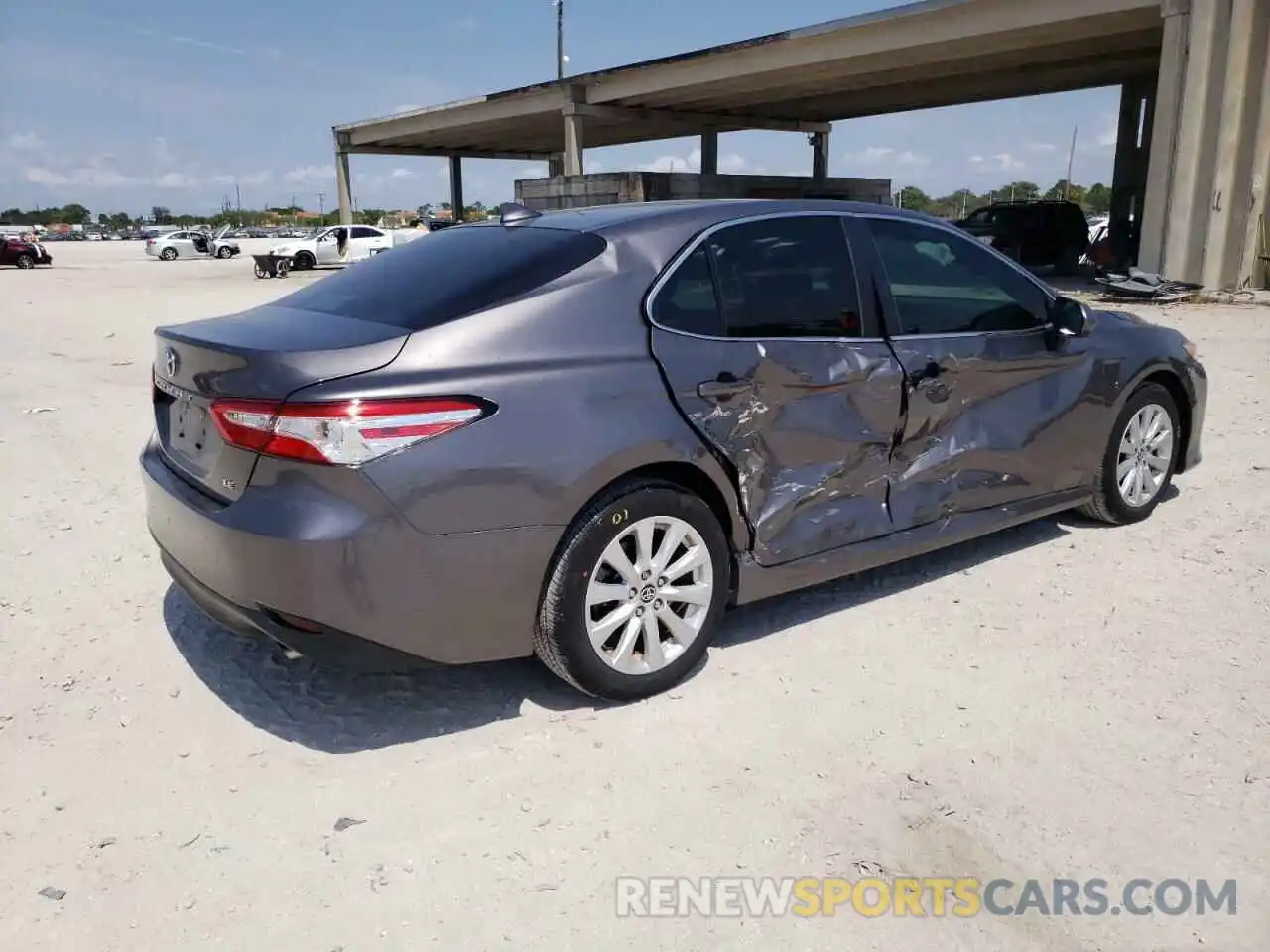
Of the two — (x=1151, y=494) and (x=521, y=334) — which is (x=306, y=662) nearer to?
(x=521, y=334)

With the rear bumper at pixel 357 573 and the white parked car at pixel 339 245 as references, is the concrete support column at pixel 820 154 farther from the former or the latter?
the rear bumper at pixel 357 573

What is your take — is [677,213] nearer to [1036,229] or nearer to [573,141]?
[1036,229]

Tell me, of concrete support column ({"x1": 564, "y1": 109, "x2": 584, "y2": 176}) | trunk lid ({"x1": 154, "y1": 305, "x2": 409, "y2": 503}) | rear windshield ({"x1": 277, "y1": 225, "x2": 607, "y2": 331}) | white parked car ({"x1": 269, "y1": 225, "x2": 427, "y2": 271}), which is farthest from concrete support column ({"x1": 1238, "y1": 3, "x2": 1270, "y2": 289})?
white parked car ({"x1": 269, "y1": 225, "x2": 427, "y2": 271})

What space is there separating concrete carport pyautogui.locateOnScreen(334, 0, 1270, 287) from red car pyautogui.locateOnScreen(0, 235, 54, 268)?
13366 millimetres

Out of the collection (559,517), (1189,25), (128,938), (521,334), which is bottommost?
(128,938)

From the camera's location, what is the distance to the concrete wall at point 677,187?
21.8m

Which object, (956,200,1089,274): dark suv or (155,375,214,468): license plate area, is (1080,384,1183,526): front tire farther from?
(956,200,1089,274): dark suv

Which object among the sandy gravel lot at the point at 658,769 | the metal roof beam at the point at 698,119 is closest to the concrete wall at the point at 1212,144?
the sandy gravel lot at the point at 658,769

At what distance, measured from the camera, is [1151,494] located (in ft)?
16.9

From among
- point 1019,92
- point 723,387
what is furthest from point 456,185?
point 723,387

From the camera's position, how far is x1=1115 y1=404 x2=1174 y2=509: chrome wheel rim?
16.3 ft

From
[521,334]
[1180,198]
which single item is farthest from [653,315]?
[1180,198]

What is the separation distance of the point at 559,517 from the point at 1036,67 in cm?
2492

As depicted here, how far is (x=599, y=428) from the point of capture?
3.06 m
